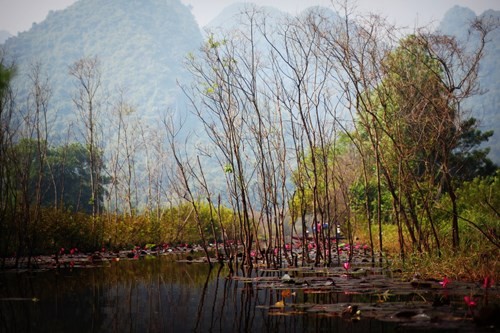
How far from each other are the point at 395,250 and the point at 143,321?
944cm

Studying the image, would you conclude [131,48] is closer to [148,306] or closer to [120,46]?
[120,46]

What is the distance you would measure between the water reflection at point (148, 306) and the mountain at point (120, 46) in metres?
69.0

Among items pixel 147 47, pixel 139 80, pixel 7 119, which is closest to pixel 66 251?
pixel 7 119

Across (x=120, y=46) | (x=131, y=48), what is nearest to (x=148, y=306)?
(x=131, y=48)

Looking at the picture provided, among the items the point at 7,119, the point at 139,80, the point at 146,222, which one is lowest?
the point at 146,222

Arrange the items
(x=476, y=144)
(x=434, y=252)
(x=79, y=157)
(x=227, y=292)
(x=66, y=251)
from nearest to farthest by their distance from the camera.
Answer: (x=227, y=292) < (x=434, y=252) < (x=66, y=251) < (x=476, y=144) < (x=79, y=157)

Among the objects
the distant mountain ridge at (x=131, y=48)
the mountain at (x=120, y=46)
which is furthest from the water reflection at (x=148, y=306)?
the mountain at (x=120, y=46)

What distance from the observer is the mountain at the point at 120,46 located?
85144 mm

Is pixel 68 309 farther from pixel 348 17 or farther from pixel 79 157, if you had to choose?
pixel 79 157

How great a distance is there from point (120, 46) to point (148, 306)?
3924 inches

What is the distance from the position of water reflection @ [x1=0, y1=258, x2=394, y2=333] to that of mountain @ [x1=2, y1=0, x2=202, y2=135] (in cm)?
6898

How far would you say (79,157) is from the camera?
41.1 m

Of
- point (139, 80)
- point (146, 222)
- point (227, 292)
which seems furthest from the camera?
point (139, 80)

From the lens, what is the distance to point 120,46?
99438 mm
